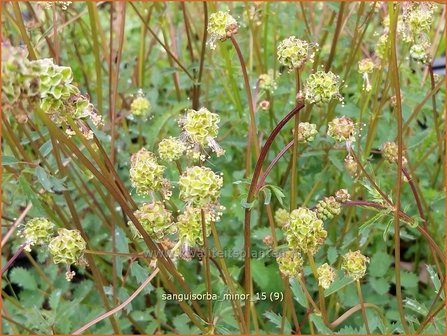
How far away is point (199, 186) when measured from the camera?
96 cm

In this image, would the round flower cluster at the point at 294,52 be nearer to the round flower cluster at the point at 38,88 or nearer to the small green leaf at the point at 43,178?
the round flower cluster at the point at 38,88

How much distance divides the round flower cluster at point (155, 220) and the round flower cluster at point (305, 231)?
215mm

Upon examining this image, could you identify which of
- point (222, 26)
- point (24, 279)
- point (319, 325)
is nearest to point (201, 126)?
point (222, 26)

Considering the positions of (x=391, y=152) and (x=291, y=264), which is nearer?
(x=291, y=264)

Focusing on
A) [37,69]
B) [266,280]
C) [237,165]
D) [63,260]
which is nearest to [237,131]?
[237,165]

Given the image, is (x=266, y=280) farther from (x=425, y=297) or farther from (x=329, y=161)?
(x=425, y=297)

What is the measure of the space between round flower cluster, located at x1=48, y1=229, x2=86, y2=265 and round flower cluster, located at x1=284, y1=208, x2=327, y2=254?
36 cm

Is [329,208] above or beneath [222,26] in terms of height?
beneath

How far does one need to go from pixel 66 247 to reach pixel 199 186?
10.7 inches

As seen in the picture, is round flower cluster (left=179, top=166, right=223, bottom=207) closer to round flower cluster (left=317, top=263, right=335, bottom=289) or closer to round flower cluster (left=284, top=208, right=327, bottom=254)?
round flower cluster (left=284, top=208, right=327, bottom=254)

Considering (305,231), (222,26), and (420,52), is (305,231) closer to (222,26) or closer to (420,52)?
(222,26)

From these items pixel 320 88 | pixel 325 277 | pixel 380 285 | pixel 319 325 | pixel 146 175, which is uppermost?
pixel 320 88

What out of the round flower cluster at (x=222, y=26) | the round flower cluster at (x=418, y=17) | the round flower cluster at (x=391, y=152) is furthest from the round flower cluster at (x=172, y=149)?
the round flower cluster at (x=418, y=17)

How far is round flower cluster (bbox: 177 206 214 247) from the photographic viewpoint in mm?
1079
